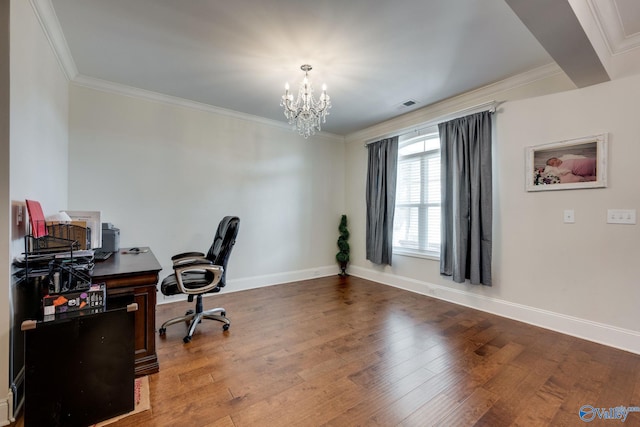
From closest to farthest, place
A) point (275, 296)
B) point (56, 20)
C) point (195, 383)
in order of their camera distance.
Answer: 1. point (195, 383)
2. point (56, 20)
3. point (275, 296)

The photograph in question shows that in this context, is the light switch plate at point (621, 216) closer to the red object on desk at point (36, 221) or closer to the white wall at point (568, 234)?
the white wall at point (568, 234)

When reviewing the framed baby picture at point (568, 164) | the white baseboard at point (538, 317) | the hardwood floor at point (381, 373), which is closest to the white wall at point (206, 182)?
the hardwood floor at point (381, 373)

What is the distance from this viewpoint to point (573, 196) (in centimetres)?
263

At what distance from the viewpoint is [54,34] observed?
2.19 metres

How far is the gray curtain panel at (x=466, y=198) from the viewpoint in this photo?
124 inches

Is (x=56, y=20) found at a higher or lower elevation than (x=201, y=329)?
higher

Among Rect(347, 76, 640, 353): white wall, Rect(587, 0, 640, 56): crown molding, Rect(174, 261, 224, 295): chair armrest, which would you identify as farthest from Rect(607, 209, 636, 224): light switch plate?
Rect(174, 261, 224, 295): chair armrest

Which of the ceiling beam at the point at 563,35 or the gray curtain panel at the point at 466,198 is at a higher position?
the ceiling beam at the point at 563,35

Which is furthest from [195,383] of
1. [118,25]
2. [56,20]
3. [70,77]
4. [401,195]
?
[401,195]

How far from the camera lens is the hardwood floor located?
1.57 metres

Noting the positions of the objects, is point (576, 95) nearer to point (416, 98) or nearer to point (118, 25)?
point (416, 98)

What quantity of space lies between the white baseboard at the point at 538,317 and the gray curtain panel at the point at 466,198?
27 cm

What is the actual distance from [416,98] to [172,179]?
337cm

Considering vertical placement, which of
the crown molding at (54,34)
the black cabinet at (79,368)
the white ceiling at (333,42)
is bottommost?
the black cabinet at (79,368)
